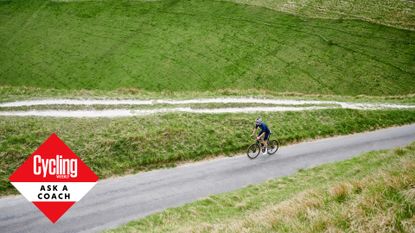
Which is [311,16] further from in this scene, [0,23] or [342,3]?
[0,23]

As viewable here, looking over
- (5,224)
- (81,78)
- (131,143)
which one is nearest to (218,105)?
(131,143)

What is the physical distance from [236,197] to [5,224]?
411 inches

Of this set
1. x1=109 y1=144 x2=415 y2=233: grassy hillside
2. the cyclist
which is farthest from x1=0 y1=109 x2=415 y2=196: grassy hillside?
x1=109 y1=144 x2=415 y2=233: grassy hillside

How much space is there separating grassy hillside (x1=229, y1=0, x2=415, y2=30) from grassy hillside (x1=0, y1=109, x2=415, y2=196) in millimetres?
29530

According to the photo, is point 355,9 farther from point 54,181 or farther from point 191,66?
point 54,181

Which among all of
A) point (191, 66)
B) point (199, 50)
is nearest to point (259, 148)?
point (191, 66)

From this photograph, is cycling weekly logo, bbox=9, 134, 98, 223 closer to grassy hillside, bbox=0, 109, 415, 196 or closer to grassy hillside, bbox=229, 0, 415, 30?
grassy hillside, bbox=0, 109, 415, 196

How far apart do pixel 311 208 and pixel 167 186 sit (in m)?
8.71

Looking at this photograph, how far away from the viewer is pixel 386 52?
43.2m

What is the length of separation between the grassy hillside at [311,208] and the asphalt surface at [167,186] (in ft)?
3.42

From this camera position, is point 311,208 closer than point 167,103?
Yes

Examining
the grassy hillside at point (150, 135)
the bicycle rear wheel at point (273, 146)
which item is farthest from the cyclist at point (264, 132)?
the grassy hillside at point (150, 135)

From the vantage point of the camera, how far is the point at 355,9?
171 feet

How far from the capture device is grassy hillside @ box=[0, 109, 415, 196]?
18.7 metres
